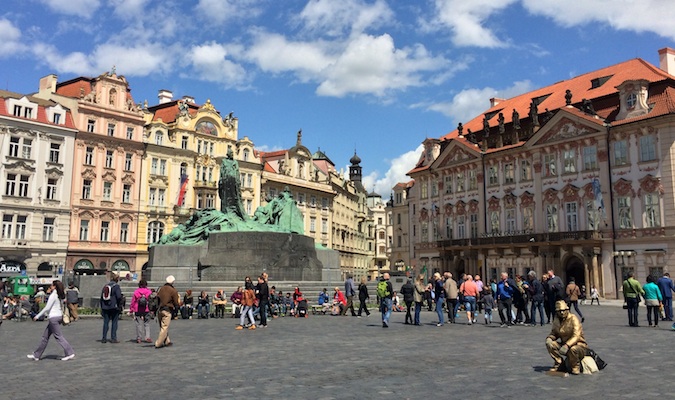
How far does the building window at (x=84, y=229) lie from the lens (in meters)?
45.8

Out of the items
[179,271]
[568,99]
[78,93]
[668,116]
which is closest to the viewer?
[179,271]

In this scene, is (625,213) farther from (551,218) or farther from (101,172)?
(101,172)

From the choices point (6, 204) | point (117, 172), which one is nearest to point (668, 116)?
point (117, 172)

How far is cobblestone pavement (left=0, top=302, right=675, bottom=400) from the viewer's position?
24.2 ft

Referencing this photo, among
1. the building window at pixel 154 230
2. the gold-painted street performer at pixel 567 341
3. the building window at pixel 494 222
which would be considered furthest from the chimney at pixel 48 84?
the gold-painted street performer at pixel 567 341

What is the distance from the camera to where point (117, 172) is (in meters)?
48.3

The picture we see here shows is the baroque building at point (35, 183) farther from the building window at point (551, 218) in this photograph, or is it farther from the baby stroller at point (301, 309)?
the building window at point (551, 218)

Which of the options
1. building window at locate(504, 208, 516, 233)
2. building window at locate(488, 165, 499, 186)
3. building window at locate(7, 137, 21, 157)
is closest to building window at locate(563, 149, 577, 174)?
building window at locate(504, 208, 516, 233)

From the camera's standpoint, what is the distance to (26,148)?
43219 mm

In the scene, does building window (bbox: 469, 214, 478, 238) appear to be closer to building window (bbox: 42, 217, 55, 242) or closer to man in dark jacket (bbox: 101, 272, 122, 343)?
building window (bbox: 42, 217, 55, 242)

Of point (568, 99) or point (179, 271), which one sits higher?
point (568, 99)

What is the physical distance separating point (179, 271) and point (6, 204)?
25626mm

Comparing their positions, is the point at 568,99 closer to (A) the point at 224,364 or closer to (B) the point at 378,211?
(A) the point at 224,364

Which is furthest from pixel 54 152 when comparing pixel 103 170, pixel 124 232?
pixel 124 232
